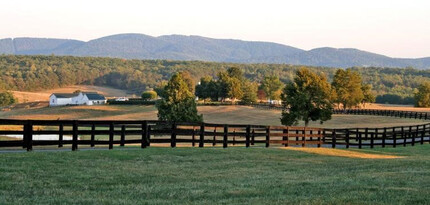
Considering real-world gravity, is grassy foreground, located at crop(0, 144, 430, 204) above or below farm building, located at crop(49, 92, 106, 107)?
above

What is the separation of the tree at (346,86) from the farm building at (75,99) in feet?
223

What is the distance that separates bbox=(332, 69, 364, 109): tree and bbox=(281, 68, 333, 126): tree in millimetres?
40814

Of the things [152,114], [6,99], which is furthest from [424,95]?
[6,99]

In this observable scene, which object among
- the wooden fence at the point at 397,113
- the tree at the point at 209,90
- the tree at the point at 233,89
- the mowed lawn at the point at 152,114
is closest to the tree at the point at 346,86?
the wooden fence at the point at 397,113

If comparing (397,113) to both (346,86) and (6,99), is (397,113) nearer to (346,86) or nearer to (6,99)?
(346,86)

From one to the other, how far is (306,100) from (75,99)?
11038 centimetres

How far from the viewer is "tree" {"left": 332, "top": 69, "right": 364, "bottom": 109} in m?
112

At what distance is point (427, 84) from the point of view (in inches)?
5113

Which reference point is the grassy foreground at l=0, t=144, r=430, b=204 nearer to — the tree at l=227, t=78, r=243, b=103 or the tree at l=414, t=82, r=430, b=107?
the tree at l=414, t=82, r=430, b=107

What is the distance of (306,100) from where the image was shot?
68188 mm

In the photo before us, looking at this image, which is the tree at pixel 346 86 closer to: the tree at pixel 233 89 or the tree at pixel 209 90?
the tree at pixel 233 89

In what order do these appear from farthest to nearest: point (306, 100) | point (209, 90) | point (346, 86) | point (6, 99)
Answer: point (6, 99), point (209, 90), point (346, 86), point (306, 100)

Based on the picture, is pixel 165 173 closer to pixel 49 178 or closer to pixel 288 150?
pixel 49 178

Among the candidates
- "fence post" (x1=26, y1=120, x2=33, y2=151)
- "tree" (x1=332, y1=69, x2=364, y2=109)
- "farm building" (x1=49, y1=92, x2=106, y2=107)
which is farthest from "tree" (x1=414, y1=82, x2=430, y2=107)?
"fence post" (x1=26, y1=120, x2=33, y2=151)
